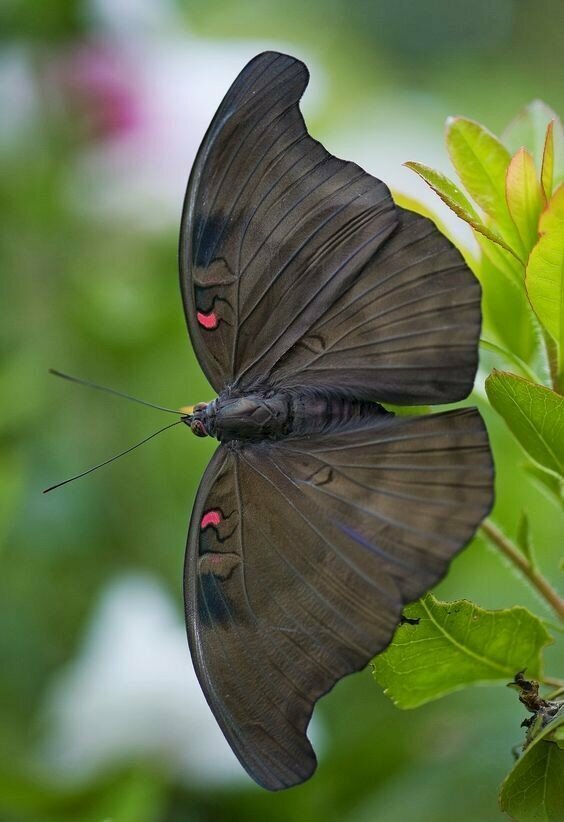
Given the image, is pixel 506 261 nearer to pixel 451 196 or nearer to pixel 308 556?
pixel 451 196

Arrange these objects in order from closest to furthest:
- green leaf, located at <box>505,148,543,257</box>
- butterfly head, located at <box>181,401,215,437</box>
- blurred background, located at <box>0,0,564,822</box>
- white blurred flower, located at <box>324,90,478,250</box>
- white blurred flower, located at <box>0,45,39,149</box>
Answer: green leaf, located at <box>505,148,543,257</box>
butterfly head, located at <box>181,401,215,437</box>
blurred background, located at <box>0,0,564,822</box>
white blurred flower, located at <box>0,45,39,149</box>
white blurred flower, located at <box>324,90,478,250</box>

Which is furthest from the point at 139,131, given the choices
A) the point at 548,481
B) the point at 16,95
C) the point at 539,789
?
the point at 539,789

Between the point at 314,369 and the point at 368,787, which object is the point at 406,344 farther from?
the point at 368,787

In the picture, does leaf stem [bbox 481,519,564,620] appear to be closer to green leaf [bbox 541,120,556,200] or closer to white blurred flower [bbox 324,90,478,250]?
green leaf [bbox 541,120,556,200]

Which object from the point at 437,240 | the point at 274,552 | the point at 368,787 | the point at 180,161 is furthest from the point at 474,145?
the point at 180,161

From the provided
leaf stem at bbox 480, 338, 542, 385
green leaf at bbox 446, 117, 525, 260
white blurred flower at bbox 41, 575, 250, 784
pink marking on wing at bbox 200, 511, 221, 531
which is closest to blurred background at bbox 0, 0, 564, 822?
white blurred flower at bbox 41, 575, 250, 784
